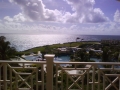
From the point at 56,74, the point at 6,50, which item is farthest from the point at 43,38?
the point at 56,74

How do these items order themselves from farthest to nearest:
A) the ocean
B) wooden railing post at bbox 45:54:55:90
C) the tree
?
the tree → the ocean → wooden railing post at bbox 45:54:55:90

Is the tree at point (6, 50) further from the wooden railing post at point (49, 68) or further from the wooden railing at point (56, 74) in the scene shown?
the wooden railing post at point (49, 68)

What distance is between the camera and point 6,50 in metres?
7.98

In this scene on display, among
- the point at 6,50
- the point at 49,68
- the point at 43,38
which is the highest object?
the point at 43,38

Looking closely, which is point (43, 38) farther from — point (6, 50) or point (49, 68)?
point (49, 68)

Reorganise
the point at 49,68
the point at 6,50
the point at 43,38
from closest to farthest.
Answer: the point at 49,68
the point at 43,38
the point at 6,50

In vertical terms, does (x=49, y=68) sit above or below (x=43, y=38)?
below

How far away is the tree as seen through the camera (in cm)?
739

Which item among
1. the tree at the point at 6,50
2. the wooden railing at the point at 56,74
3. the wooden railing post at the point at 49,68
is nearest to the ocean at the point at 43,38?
the tree at the point at 6,50

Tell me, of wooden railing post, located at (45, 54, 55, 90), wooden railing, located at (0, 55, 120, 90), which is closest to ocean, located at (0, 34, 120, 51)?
wooden railing, located at (0, 55, 120, 90)

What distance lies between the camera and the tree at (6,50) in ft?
24.2

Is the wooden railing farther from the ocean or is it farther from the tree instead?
the tree

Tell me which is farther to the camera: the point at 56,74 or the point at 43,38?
the point at 43,38

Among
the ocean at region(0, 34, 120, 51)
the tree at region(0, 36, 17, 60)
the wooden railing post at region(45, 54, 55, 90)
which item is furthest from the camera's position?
the tree at region(0, 36, 17, 60)
